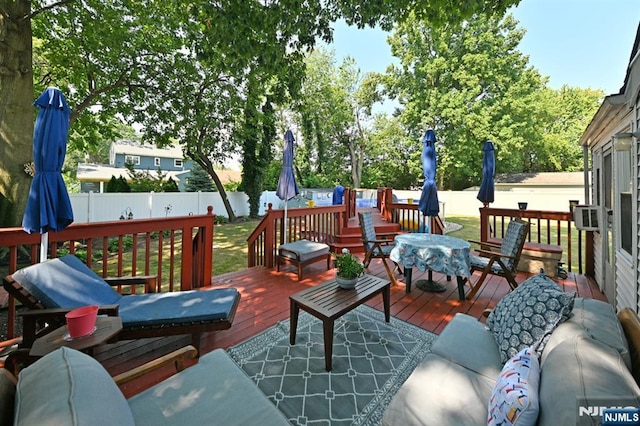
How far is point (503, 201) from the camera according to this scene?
677 inches

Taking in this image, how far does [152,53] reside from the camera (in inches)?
299

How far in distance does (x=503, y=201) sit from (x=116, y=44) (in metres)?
20.5

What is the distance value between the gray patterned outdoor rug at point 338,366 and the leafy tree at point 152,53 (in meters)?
3.98

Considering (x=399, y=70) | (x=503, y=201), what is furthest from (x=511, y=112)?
(x=399, y=70)

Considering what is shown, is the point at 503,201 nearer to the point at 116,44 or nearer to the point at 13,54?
the point at 116,44

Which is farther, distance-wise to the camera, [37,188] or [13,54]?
[13,54]

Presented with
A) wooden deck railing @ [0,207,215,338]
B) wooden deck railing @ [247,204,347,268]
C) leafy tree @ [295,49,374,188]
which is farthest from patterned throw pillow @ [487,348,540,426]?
leafy tree @ [295,49,374,188]

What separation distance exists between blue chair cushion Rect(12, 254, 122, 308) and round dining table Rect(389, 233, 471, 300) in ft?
12.0

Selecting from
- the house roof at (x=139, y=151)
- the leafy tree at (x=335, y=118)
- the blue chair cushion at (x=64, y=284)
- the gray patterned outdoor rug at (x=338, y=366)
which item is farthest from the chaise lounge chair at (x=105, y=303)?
the house roof at (x=139, y=151)

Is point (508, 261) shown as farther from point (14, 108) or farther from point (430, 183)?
point (14, 108)

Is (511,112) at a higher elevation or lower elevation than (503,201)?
higher

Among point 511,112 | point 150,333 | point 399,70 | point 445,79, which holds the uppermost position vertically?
point 399,70

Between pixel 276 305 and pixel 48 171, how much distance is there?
2872 mm

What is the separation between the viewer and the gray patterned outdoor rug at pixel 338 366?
1959 mm
